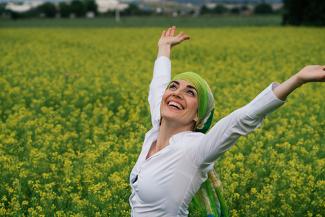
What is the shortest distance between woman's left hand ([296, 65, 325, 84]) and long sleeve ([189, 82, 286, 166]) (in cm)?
14

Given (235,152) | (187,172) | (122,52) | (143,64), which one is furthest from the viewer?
(122,52)

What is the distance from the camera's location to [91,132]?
846cm

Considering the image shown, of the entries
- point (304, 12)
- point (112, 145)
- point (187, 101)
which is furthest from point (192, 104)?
point (304, 12)

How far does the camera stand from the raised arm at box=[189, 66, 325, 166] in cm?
305

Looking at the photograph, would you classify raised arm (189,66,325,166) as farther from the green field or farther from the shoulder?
the green field

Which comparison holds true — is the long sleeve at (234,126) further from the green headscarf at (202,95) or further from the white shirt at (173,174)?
the green headscarf at (202,95)

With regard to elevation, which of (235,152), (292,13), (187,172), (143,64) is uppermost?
(187,172)

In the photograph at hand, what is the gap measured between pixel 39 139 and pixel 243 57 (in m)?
13.1

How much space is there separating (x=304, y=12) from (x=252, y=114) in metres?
43.9

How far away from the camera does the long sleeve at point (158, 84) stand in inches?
169

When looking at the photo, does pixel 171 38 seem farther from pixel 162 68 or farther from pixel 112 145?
pixel 112 145

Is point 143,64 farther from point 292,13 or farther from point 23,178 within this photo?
point 292,13

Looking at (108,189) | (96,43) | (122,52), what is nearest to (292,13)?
(96,43)

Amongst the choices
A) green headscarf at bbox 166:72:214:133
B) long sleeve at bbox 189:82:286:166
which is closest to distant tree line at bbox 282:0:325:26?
green headscarf at bbox 166:72:214:133
